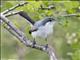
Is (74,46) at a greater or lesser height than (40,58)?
greater

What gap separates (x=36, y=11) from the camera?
7.18 feet

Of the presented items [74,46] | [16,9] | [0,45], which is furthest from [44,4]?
[0,45]

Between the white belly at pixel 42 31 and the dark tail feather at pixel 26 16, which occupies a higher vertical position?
the dark tail feather at pixel 26 16

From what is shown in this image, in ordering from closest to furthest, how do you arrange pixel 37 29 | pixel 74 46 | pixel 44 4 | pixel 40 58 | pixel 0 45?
pixel 37 29, pixel 44 4, pixel 74 46, pixel 0 45, pixel 40 58

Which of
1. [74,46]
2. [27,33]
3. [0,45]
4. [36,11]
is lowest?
[0,45]

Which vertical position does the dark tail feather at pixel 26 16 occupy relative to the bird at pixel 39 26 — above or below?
above

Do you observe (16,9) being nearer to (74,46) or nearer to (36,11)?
(36,11)

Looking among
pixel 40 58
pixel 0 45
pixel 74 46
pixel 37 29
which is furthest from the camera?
pixel 40 58

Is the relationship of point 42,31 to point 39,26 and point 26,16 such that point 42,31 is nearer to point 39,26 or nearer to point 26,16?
point 39,26

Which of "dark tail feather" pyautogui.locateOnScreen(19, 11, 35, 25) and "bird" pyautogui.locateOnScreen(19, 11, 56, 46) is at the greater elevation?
"dark tail feather" pyautogui.locateOnScreen(19, 11, 35, 25)

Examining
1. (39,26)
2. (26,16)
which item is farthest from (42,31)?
(26,16)

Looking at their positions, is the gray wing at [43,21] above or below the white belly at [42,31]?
above

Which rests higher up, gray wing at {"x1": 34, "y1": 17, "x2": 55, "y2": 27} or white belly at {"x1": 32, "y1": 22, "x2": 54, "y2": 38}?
gray wing at {"x1": 34, "y1": 17, "x2": 55, "y2": 27}

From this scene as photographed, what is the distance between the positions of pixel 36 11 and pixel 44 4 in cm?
12
